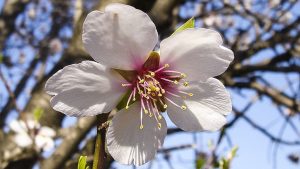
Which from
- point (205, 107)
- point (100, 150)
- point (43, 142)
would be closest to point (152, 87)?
point (205, 107)

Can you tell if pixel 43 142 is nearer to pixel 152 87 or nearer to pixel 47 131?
pixel 47 131

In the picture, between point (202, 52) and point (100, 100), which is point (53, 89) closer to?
point (100, 100)

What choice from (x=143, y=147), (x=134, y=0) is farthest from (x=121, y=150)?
(x=134, y=0)

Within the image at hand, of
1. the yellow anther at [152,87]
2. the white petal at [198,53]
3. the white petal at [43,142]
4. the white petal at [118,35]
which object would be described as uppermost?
the white petal at [118,35]

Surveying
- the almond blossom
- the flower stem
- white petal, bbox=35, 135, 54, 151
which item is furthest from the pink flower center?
white petal, bbox=35, 135, 54, 151

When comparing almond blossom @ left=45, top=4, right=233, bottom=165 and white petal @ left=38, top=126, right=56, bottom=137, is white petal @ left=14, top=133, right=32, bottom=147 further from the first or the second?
almond blossom @ left=45, top=4, right=233, bottom=165

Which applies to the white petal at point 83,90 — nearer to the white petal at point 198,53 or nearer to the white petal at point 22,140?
the white petal at point 198,53

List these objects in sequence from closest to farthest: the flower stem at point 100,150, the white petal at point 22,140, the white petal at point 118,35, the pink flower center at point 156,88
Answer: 1. the flower stem at point 100,150
2. the white petal at point 118,35
3. the pink flower center at point 156,88
4. the white petal at point 22,140

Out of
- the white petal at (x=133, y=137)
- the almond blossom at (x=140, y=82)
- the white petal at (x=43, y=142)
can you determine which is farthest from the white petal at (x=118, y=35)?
the white petal at (x=43, y=142)
